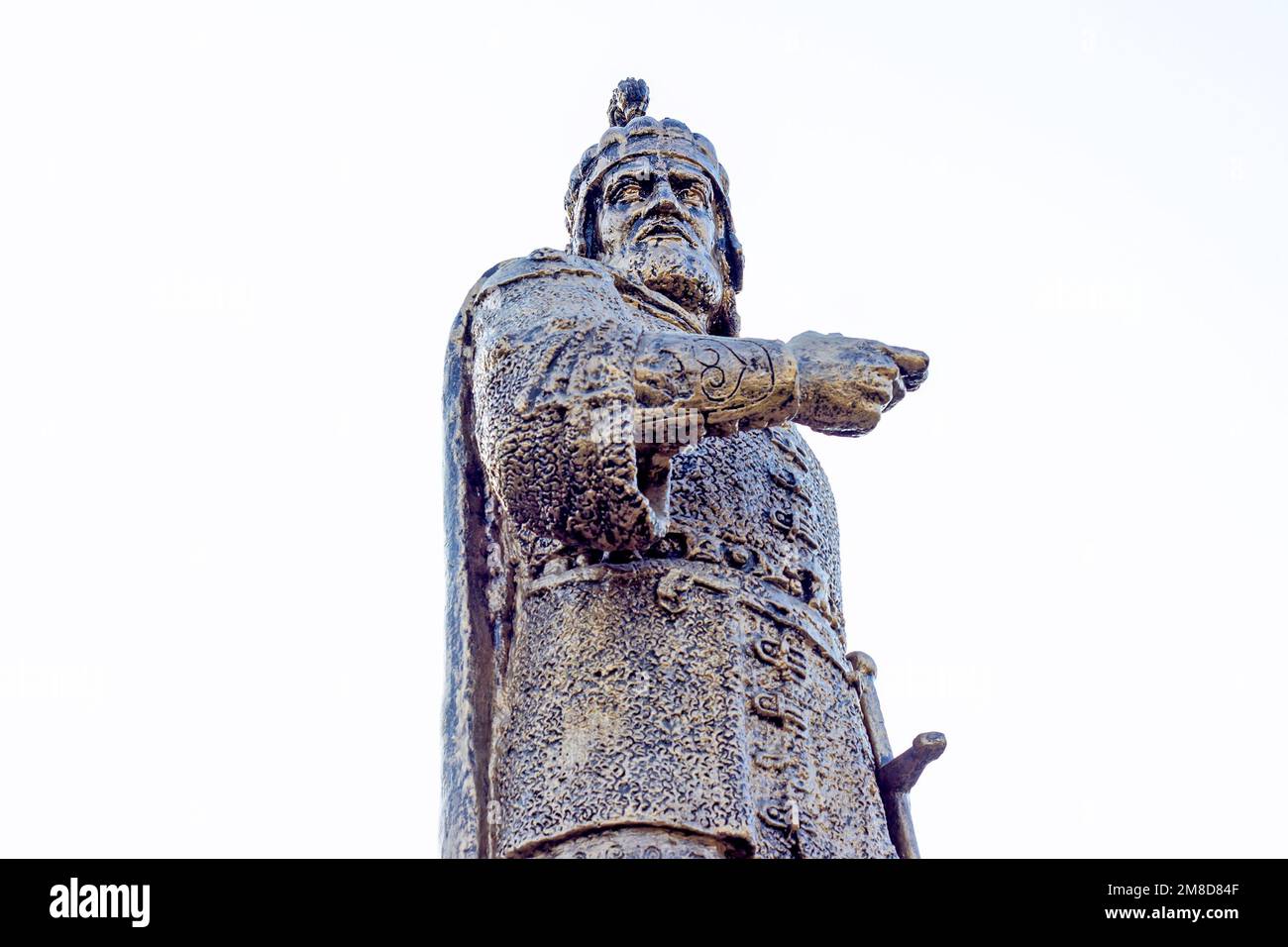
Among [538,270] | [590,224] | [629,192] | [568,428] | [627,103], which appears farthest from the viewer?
[627,103]

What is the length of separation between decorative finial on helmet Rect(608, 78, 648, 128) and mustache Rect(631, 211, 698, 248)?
1.08 m

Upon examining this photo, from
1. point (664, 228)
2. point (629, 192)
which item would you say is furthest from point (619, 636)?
point (629, 192)

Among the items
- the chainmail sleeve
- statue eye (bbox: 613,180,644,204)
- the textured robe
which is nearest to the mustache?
statue eye (bbox: 613,180,644,204)

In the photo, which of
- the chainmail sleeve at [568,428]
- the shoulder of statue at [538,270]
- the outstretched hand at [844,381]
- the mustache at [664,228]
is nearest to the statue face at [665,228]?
the mustache at [664,228]

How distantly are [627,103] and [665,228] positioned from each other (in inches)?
49.1

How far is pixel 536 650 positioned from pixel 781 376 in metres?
1.02

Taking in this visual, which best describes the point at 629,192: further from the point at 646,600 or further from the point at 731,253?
the point at 646,600

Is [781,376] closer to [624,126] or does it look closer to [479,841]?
[479,841]

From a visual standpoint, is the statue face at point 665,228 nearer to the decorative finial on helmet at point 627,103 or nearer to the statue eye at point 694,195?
the statue eye at point 694,195

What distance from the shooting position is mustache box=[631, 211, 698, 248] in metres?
6.57

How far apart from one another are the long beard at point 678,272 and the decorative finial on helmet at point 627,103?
1.28 meters

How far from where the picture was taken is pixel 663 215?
21.8 feet
